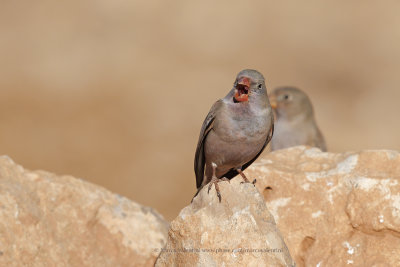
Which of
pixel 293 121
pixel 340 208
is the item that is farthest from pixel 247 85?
pixel 293 121

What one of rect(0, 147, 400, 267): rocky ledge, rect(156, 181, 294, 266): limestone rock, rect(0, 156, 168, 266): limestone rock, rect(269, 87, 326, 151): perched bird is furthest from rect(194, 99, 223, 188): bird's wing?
rect(269, 87, 326, 151): perched bird

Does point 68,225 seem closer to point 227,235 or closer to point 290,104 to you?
point 227,235

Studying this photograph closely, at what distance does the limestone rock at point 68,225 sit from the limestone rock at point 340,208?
109 cm

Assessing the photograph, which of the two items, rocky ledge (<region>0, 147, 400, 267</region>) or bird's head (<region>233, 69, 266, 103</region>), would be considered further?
bird's head (<region>233, 69, 266, 103</region>)

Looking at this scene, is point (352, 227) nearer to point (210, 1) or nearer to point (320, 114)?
point (320, 114)

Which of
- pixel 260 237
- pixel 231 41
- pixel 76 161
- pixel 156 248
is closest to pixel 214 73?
pixel 231 41

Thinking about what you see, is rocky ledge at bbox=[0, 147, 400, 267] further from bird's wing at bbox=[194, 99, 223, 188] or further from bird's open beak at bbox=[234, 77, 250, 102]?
bird's open beak at bbox=[234, 77, 250, 102]

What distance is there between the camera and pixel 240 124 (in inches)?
214

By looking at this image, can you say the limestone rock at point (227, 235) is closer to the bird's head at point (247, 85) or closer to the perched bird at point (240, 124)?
the perched bird at point (240, 124)

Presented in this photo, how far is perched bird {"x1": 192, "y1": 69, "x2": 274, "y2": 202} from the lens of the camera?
5.45 metres

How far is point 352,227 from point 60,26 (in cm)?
1322

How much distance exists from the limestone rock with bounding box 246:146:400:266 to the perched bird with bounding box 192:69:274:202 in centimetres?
37

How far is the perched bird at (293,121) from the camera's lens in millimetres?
10000

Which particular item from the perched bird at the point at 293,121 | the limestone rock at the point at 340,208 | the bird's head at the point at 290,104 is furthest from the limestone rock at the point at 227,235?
the bird's head at the point at 290,104
